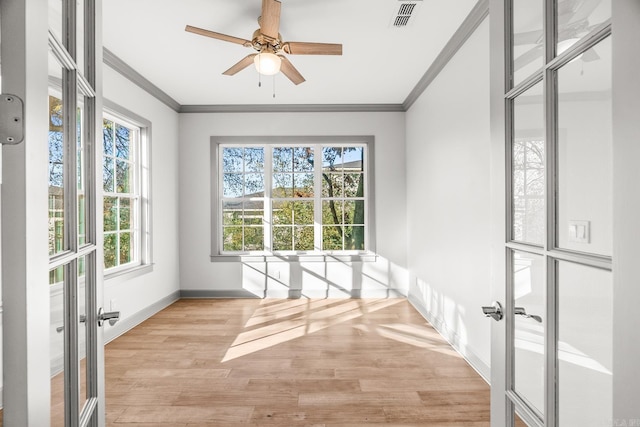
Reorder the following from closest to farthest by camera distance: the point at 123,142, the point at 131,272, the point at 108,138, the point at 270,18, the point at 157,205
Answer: the point at 270,18 → the point at 108,138 → the point at 131,272 → the point at 123,142 → the point at 157,205

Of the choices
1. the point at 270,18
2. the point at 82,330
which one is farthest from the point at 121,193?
the point at 82,330

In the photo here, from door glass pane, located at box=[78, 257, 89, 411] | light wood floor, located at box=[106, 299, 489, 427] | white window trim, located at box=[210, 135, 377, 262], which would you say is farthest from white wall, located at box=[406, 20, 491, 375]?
door glass pane, located at box=[78, 257, 89, 411]

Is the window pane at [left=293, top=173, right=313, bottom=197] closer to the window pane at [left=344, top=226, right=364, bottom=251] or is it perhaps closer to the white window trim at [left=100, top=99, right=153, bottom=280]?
the window pane at [left=344, top=226, right=364, bottom=251]

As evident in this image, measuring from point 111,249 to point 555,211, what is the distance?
3.93 meters

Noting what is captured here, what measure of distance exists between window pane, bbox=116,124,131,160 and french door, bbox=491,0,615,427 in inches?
148

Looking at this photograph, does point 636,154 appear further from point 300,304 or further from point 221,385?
point 300,304

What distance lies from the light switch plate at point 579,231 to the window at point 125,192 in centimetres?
382

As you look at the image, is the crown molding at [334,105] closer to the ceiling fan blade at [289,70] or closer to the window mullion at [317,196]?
the window mullion at [317,196]

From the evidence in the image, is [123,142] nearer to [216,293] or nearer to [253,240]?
[253,240]

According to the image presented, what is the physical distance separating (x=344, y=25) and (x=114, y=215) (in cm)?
292

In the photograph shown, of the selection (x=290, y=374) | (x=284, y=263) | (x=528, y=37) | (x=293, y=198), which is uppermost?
(x=528, y=37)

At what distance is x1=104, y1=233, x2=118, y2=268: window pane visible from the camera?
3617 millimetres

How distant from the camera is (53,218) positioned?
0.81m

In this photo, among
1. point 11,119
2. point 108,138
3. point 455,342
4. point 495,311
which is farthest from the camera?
point 108,138
